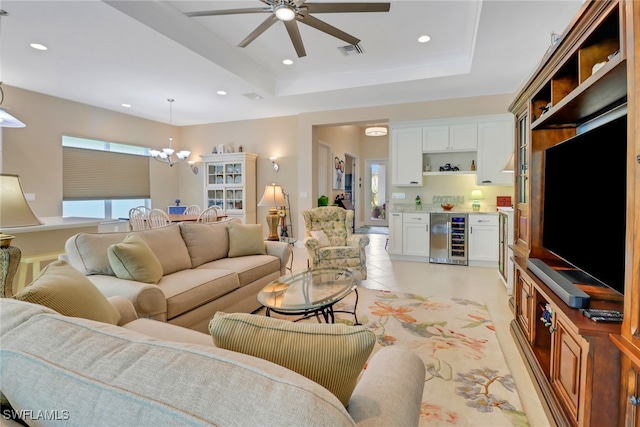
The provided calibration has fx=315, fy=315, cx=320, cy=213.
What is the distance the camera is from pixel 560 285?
1.64 metres

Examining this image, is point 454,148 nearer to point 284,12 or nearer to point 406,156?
point 406,156

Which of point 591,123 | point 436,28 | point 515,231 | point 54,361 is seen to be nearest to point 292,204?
point 436,28

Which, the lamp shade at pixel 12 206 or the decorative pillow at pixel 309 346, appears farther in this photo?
the lamp shade at pixel 12 206

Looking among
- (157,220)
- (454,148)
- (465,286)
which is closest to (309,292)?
(465,286)

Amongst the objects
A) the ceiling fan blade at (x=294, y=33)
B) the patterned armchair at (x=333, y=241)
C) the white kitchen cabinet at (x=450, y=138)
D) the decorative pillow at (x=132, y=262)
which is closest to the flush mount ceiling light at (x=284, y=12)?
the ceiling fan blade at (x=294, y=33)

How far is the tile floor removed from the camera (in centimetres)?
193

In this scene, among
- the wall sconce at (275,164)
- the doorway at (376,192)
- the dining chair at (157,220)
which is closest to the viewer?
the dining chair at (157,220)

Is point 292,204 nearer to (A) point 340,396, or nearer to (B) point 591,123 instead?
(B) point 591,123

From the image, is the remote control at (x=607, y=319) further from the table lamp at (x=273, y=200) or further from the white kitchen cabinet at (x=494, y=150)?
the white kitchen cabinet at (x=494, y=150)

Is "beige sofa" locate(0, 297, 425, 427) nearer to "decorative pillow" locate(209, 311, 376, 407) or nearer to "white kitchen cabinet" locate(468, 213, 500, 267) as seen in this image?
"decorative pillow" locate(209, 311, 376, 407)

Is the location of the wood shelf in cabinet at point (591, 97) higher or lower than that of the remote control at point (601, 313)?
higher

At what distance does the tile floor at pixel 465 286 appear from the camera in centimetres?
193

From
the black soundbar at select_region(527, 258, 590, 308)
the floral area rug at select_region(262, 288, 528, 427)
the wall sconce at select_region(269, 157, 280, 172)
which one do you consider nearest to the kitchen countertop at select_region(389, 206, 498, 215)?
the floral area rug at select_region(262, 288, 528, 427)

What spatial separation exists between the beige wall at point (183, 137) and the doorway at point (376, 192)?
95.2 inches
